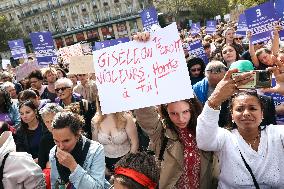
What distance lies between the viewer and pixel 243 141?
2.31 metres

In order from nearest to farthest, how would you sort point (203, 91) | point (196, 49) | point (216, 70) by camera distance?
point (216, 70)
point (203, 91)
point (196, 49)

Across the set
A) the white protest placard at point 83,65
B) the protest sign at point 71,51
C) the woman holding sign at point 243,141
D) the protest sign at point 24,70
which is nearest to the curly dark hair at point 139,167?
the woman holding sign at point 243,141

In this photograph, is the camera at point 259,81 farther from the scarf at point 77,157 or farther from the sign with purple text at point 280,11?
the sign with purple text at point 280,11

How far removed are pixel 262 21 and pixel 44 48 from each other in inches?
203

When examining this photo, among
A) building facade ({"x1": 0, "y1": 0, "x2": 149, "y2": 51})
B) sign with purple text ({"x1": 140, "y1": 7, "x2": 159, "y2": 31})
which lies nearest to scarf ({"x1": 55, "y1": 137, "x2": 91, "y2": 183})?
sign with purple text ({"x1": 140, "y1": 7, "x2": 159, "y2": 31})

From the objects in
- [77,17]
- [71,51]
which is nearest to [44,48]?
[71,51]

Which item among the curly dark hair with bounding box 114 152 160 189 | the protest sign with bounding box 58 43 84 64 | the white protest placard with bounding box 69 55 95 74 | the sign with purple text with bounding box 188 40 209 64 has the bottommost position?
the sign with purple text with bounding box 188 40 209 64

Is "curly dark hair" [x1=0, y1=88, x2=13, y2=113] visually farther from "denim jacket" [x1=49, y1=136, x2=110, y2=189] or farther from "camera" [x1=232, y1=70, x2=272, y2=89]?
"camera" [x1=232, y1=70, x2=272, y2=89]

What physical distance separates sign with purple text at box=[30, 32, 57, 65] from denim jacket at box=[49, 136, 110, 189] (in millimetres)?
6543

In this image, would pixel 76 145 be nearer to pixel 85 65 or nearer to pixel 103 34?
pixel 85 65

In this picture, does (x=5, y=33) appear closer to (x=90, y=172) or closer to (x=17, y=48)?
(x=17, y=48)

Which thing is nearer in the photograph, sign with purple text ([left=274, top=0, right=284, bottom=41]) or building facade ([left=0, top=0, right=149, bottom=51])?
sign with purple text ([left=274, top=0, right=284, bottom=41])

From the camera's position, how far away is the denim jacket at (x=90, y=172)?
2.52 metres

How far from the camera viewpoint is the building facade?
2758 inches
